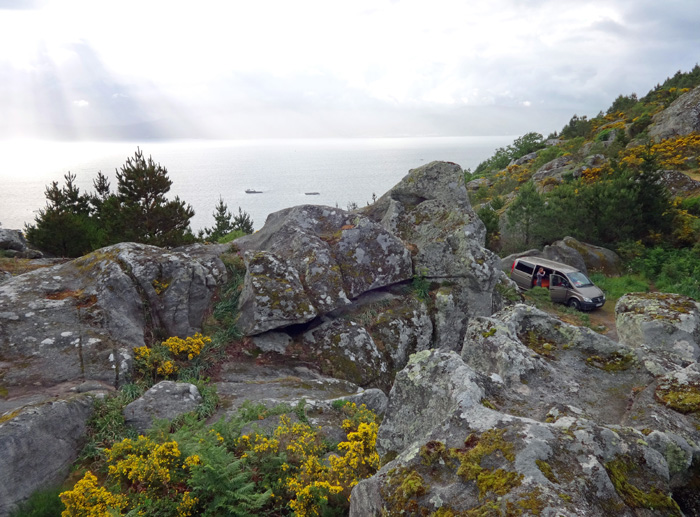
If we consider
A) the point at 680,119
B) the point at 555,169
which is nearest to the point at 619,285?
the point at 555,169

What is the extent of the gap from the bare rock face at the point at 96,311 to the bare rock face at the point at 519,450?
291 inches

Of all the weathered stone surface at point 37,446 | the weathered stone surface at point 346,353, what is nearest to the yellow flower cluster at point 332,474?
the weathered stone surface at point 37,446

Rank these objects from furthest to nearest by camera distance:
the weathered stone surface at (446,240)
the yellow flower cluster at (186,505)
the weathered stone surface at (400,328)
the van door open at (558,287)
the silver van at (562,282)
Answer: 1. the van door open at (558,287)
2. the silver van at (562,282)
3. the weathered stone surface at (446,240)
4. the weathered stone surface at (400,328)
5. the yellow flower cluster at (186,505)

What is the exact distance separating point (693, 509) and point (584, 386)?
72.3 inches

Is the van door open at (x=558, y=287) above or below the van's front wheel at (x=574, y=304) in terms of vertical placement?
above

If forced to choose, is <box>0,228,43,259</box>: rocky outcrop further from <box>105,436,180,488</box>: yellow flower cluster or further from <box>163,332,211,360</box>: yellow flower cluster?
<box>105,436,180,488</box>: yellow flower cluster

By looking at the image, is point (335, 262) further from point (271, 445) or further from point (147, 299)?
point (271, 445)

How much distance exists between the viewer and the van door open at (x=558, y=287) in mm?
19281

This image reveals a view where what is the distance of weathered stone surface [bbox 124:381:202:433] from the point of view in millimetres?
7164

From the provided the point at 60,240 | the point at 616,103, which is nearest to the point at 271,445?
the point at 60,240

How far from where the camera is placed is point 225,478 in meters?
4.88

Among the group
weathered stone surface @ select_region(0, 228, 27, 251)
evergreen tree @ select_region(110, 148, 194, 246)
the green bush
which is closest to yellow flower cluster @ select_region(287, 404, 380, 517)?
the green bush

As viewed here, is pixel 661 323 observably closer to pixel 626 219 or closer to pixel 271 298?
pixel 271 298

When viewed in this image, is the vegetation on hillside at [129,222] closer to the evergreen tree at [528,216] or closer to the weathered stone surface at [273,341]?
the weathered stone surface at [273,341]
